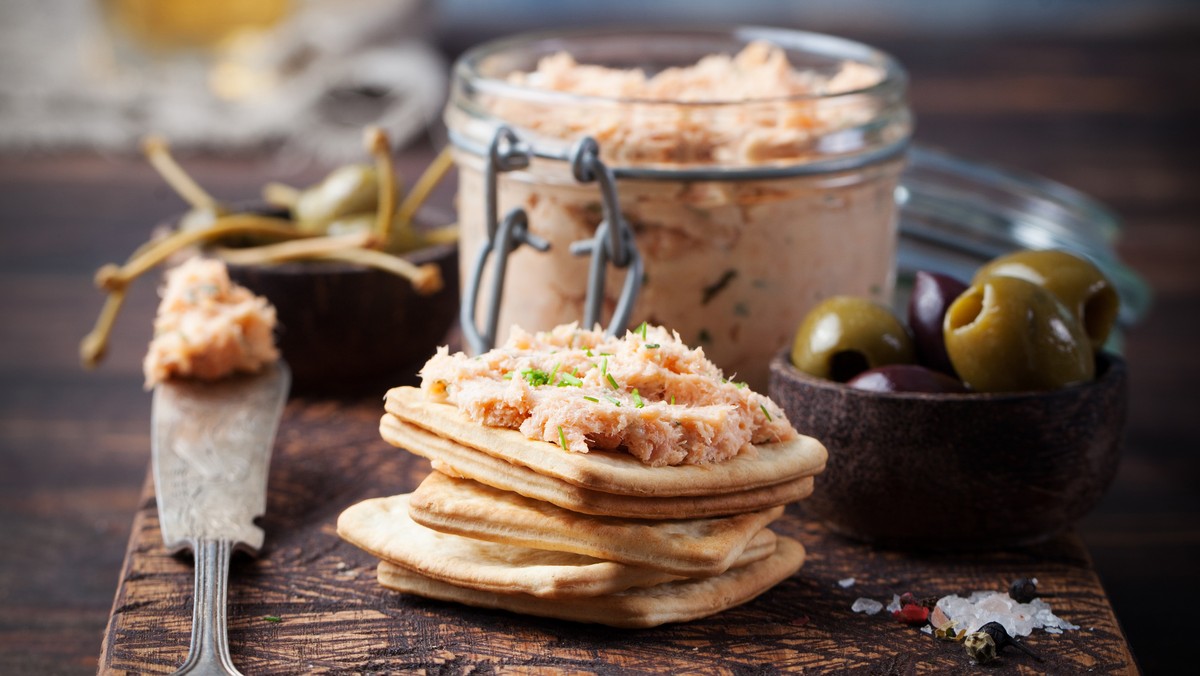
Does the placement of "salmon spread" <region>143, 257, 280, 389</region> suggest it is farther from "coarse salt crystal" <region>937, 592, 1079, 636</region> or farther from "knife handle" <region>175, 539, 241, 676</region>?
"coarse salt crystal" <region>937, 592, 1079, 636</region>

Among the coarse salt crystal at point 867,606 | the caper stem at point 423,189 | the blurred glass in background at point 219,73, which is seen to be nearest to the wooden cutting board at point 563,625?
the coarse salt crystal at point 867,606

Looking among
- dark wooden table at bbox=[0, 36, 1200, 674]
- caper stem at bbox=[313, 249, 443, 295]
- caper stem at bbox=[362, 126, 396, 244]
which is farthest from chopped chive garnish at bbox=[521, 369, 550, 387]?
caper stem at bbox=[362, 126, 396, 244]

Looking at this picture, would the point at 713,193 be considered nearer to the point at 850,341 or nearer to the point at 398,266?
the point at 850,341

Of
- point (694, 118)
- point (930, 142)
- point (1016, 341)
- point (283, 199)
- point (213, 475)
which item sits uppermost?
point (694, 118)

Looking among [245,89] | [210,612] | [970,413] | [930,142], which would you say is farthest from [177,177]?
[930,142]

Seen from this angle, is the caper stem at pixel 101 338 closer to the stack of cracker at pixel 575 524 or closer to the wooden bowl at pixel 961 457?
the stack of cracker at pixel 575 524

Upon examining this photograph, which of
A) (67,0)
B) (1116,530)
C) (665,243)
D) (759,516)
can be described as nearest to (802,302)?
(665,243)
